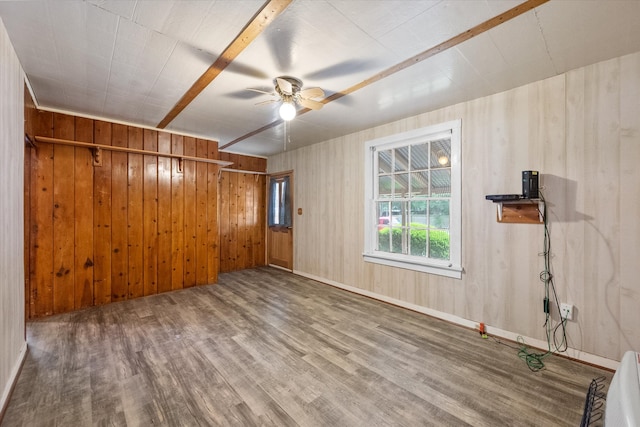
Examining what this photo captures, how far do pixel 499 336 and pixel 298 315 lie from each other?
2115 mm

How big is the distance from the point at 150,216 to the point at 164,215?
0.18 m

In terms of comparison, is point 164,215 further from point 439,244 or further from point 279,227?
point 439,244

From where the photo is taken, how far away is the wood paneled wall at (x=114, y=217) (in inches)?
125

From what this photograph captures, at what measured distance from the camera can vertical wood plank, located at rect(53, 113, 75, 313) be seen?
323 cm

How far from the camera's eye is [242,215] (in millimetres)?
5711

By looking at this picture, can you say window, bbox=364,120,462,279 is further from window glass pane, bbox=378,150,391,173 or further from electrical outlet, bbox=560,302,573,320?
electrical outlet, bbox=560,302,573,320

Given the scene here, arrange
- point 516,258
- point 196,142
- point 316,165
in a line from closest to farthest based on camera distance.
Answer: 1. point 516,258
2. point 196,142
3. point 316,165

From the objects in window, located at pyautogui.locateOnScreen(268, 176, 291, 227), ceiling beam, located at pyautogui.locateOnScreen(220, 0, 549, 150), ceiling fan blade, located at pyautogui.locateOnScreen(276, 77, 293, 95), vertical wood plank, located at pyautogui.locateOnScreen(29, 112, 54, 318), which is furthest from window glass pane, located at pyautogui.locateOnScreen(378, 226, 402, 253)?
vertical wood plank, located at pyautogui.locateOnScreen(29, 112, 54, 318)

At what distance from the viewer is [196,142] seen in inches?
169

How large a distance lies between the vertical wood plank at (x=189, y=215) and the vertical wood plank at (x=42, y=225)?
4.91 ft

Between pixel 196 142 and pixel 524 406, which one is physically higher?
pixel 196 142

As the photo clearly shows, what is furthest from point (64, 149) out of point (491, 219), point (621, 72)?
point (621, 72)

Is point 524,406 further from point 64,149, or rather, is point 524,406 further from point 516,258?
point 64,149

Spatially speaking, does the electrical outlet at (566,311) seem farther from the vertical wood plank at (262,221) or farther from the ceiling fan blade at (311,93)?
the vertical wood plank at (262,221)
